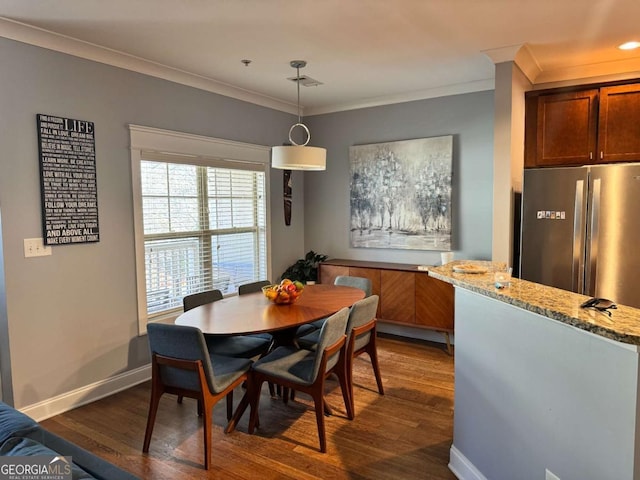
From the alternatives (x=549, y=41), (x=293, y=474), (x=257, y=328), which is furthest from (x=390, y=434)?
(x=549, y=41)

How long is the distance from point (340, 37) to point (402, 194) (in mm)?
2106

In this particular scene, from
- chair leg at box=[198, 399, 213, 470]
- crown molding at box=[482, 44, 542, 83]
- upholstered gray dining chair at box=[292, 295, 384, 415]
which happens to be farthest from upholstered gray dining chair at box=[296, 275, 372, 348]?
crown molding at box=[482, 44, 542, 83]

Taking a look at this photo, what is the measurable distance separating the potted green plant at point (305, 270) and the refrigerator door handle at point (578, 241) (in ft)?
8.78

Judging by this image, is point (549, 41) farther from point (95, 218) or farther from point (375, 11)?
point (95, 218)

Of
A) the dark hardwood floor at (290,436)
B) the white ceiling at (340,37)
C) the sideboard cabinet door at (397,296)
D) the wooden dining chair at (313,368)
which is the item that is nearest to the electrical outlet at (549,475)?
Result: the dark hardwood floor at (290,436)

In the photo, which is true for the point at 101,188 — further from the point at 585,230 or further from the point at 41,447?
the point at 585,230

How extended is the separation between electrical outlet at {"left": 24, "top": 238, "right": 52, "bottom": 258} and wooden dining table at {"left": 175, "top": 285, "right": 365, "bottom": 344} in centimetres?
106

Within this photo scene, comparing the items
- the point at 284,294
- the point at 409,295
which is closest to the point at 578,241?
the point at 409,295

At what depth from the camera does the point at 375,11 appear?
2.64m

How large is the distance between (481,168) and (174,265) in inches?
122

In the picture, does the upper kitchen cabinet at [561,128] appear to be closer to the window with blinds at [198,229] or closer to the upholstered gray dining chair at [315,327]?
the upholstered gray dining chair at [315,327]

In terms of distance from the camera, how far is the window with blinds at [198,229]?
380 centimetres

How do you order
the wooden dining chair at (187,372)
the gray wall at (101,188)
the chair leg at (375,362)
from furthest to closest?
the chair leg at (375,362), the gray wall at (101,188), the wooden dining chair at (187,372)

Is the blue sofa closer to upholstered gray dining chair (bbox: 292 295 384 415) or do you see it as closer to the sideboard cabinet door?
upholstered gray dining chair (bbox: 292 295 384 415)
